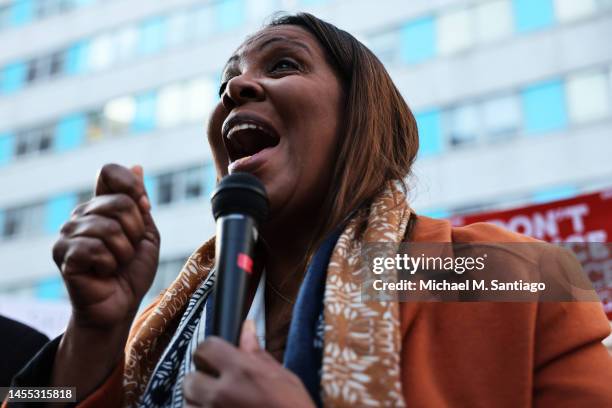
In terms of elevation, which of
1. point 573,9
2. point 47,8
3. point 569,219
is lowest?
point 569,219

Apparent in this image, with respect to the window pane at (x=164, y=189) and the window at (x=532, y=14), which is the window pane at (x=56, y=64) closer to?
the window pane at (x=164, y=189)

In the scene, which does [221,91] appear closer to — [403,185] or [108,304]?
[403,185]

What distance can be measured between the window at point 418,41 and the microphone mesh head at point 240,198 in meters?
16.0

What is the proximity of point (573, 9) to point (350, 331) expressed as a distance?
15.8 metres

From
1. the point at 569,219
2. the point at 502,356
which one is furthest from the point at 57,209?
the point at 502,356

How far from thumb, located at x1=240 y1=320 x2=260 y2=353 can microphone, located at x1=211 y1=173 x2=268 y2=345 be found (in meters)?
0.01

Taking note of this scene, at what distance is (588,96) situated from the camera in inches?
598

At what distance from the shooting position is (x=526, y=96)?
1585 centimetres

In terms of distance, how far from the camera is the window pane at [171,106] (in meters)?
19.8

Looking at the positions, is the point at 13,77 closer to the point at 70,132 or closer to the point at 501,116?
the point at 70,132

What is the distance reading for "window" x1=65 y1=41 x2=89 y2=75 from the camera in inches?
863

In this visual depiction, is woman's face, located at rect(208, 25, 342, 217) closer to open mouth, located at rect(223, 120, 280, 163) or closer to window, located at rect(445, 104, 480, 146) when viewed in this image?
open mouth, located at rect(223, 120, 280, 163)

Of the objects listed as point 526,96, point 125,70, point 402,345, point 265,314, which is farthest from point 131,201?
point 125,70

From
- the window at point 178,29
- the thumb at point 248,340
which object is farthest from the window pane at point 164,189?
the thumb at point 248,340
